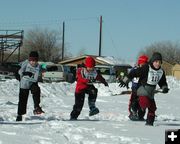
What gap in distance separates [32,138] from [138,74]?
Result: 127 inches

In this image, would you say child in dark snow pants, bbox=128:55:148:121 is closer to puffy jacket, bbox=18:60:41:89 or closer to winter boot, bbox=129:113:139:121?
winter boot, bbox=129:113:139:121

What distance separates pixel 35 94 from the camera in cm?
1113

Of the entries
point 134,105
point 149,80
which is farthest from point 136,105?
point 149,80

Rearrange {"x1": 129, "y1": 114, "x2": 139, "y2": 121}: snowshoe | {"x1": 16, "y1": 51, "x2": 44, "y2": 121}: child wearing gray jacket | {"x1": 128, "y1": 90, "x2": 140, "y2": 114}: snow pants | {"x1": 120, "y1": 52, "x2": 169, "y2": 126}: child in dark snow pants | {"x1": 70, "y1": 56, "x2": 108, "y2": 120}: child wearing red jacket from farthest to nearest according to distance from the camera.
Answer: {"x1": 128, "y1": 90, "x2": 140, "y2": 114}: snow pants < {"x1": 129, "y1": 114, "x2": 139, "y2": 121}: snowshoe < {"x1": 16, "y1": 51, "x2": 44, "y2": 121}: child wearing gray jacket < {"x1": 70, "y1": 56, "x2": 108, "y2": 120}: child wearing red jacket < {"x1": 120, "y1": 52, "x2": 169, "y2": 126}: child in dark snow pants

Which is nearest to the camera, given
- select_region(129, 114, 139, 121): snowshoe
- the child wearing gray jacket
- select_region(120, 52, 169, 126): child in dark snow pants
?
select_region(120, 52, 169, 126): child in dark snow pants

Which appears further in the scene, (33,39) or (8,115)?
(33,39)

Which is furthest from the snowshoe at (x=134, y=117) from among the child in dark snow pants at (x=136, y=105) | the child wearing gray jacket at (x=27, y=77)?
the child wearing gray jacket at (x=27, y=77)

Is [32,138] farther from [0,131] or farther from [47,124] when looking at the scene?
[47,124]

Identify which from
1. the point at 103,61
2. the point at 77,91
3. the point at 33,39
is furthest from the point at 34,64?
the point at 33,39

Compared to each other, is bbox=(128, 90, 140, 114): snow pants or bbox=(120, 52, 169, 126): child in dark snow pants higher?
bbox=(120, 52, 169, 126): child in dark snow pants

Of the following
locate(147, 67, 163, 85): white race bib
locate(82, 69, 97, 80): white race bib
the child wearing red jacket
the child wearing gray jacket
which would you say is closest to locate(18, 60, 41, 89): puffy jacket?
the child wearing gray jacket

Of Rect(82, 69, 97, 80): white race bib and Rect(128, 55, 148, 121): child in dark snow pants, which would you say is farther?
Rect(128, 55, 148, 121): child in dark snow pants

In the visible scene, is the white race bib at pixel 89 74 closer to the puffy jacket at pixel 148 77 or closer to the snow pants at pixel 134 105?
the puffy jacket at pixel 148 77

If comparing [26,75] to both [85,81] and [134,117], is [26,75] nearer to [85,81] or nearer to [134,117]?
[85,81]
